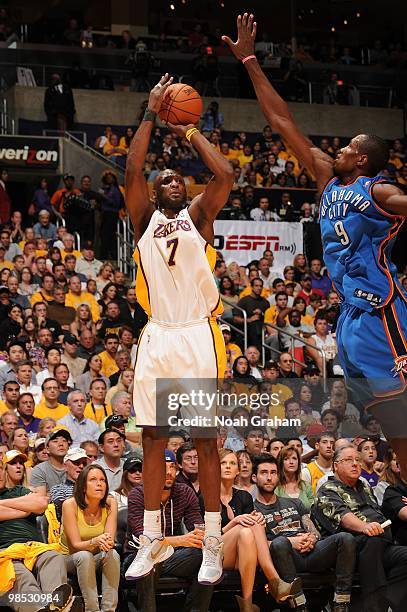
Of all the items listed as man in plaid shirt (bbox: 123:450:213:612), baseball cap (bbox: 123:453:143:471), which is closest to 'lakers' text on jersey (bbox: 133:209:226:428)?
man in plaid shirt (bbox: 123:450:213:612)

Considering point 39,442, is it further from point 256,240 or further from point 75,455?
→ point 256,240

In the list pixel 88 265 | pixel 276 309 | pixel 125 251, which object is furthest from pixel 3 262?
pixel 276 309

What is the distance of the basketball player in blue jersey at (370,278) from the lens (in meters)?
6.03

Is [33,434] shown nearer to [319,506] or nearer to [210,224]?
[319,506]

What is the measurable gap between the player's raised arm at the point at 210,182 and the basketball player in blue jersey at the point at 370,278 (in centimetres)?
62

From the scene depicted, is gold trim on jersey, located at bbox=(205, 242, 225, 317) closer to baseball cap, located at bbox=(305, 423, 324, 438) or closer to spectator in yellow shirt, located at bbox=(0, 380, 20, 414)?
baseball cap, located at bbox=(305, 423, 324, 438)

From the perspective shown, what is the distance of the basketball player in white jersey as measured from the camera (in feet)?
21.2

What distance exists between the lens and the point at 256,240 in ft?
55.1

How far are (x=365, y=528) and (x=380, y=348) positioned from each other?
293 centimetres

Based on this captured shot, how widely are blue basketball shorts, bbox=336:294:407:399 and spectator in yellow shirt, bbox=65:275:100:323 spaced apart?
816cm

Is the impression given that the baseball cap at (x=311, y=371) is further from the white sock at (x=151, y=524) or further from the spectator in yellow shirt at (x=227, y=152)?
the spectator in yellow shirt at (x=227, y=152)

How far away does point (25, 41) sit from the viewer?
23.5 meters

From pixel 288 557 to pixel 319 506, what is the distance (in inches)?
22.6

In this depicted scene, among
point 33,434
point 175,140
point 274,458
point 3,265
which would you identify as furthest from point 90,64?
point 274,458
